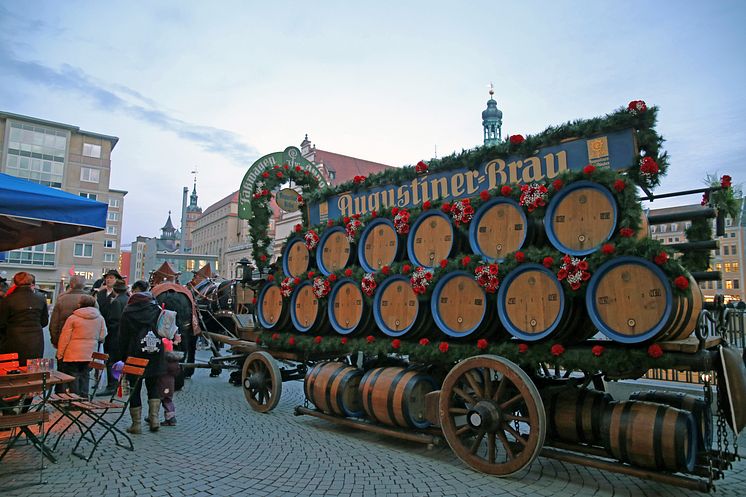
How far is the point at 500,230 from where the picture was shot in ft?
17.4

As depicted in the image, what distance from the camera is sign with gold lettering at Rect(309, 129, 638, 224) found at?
190 inches

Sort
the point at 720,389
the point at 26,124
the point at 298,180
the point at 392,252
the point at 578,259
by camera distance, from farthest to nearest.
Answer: the point at 26,124
the point at 298,180
the point at 392,252
the point at 578,259
the point at 720,389

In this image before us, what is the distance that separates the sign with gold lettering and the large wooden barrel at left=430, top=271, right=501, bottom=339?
1.11 m

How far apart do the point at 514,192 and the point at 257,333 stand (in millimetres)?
4946

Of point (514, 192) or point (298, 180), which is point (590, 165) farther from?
point (298, 180)

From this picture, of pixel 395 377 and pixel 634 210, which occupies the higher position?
pixel 634 210

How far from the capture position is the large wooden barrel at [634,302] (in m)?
4.04

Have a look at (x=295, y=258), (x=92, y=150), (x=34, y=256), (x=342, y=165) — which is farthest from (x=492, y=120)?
(x=295, y=258)

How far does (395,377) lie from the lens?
5.75 meters

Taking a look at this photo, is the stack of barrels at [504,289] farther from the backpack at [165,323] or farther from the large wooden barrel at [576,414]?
the backpack at [165,323]

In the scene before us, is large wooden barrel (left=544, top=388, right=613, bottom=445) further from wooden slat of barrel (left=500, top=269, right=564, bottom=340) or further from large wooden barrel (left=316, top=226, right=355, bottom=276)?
large wooden barrel (left=316, top=226, right=355, bottom=276)

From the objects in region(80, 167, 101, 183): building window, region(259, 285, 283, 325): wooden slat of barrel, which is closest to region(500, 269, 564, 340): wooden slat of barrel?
region(259, 285, 283, 325): wooden slat of barrel

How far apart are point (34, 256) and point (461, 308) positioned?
55315 millimetres

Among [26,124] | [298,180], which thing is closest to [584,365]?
[298,180]
